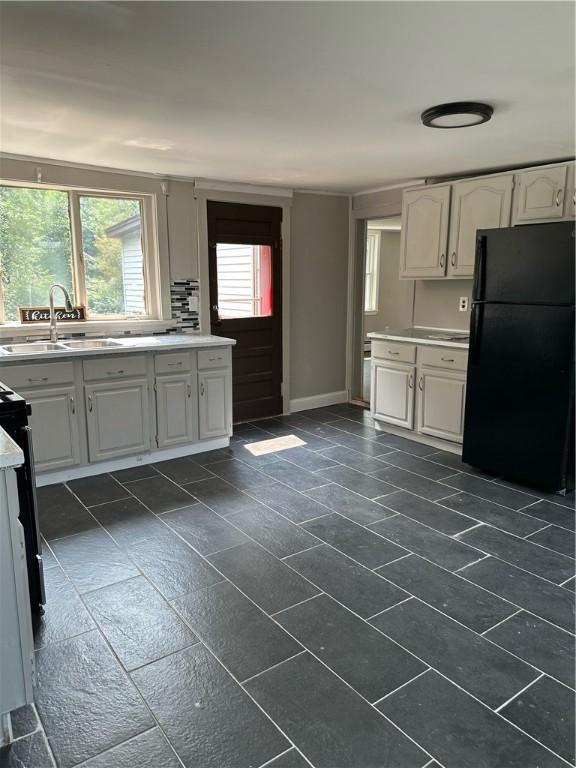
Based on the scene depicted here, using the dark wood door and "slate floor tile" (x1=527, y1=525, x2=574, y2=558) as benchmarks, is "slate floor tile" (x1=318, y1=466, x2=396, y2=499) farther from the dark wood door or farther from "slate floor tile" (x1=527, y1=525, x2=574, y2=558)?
the dark wood door

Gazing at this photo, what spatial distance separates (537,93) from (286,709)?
2.71 m

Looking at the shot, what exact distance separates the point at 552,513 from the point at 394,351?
1885 mm

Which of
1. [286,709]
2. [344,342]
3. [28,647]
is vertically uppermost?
[344,342]

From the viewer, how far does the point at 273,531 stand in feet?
9.61

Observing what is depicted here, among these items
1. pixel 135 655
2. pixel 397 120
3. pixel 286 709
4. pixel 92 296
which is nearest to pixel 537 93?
pixel 397 120

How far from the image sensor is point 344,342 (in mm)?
5832

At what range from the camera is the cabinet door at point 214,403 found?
420 cm

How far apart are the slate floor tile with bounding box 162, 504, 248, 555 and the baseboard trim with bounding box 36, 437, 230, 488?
89 centimetres

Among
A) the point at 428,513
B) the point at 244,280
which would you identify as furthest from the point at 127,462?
the point at 428,513

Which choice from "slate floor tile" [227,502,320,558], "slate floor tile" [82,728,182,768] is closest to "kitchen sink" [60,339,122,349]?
"slate floor tile" [227,502,320,558]

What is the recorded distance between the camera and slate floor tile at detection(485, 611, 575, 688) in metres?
1.91

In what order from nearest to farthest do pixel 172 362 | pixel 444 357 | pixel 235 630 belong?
pixel 235 630, pixel 172 362, pixel 444 357

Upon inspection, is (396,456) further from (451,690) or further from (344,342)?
(451,690)

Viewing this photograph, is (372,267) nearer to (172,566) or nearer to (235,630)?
(172,566)
